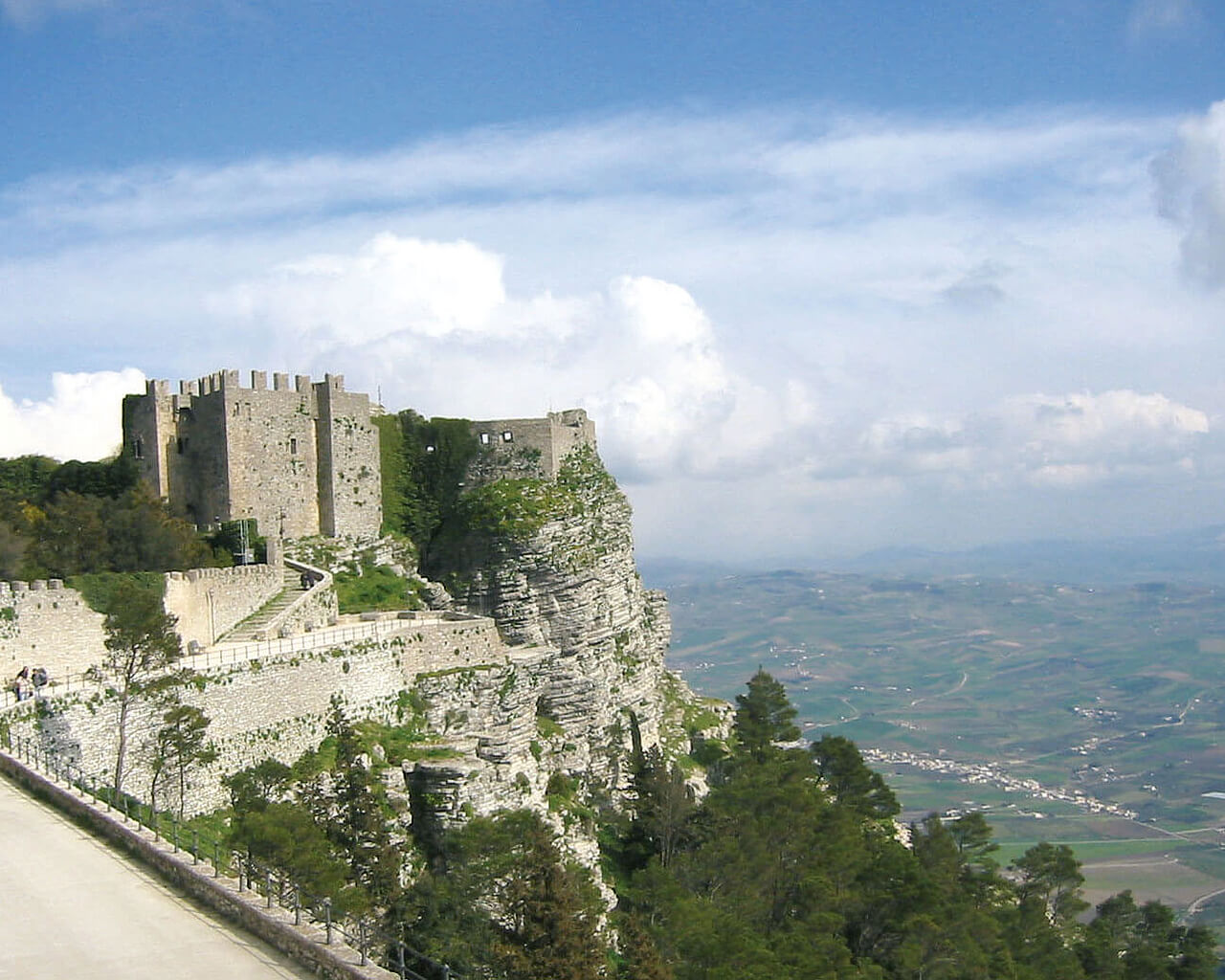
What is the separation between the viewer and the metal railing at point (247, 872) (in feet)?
63.3

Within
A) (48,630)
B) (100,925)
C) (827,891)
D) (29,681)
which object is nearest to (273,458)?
(48,630)

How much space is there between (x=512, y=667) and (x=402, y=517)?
39.3ft

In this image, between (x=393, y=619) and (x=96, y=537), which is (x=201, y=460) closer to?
(x=96, y=537)

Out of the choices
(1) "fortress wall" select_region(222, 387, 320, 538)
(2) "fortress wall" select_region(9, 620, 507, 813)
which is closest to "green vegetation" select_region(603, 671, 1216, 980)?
(2) "fortress wall" select_region(9, 620, 507, 813)

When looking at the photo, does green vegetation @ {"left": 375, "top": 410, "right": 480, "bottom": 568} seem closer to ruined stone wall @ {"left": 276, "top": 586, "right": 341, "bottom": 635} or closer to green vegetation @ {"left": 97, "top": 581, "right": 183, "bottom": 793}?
ruined stone wall @ {"left": 276, "top": 586, "right": 341, "bottom": 635}

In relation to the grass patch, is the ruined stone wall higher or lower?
lower

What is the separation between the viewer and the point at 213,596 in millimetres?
44750

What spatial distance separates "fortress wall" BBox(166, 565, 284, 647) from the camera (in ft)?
141

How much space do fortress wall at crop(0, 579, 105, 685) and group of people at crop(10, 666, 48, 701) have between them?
1.46ft

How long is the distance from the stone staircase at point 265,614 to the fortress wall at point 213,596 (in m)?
0.23

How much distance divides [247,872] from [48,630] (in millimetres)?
17217

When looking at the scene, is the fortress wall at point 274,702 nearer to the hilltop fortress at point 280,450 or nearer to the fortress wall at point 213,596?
the fortress wall at point 213,596

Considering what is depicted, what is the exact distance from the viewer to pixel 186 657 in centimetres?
3825

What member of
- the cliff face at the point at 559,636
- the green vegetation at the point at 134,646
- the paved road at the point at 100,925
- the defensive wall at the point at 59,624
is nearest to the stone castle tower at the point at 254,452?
the cliff face at the point at 559,636
